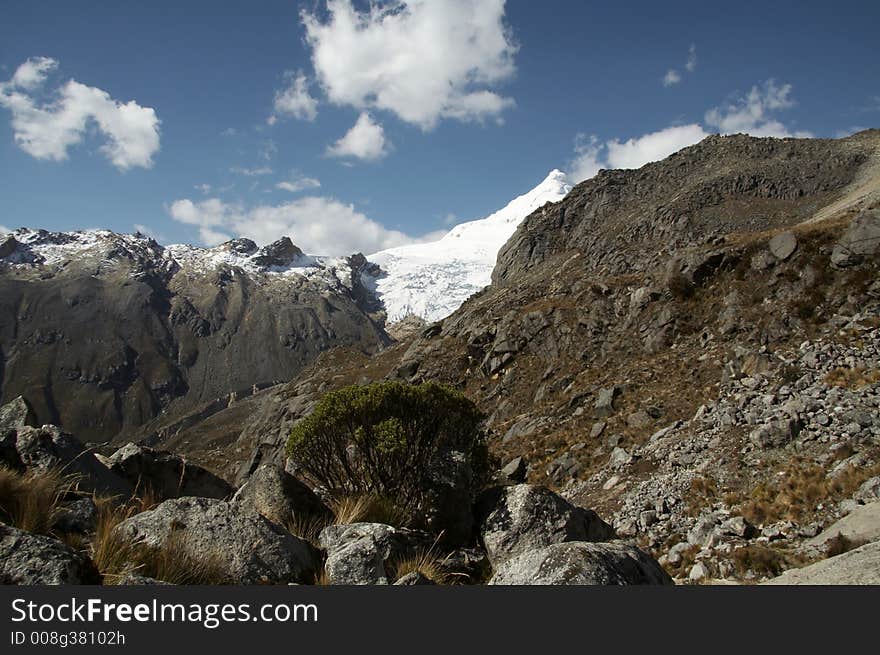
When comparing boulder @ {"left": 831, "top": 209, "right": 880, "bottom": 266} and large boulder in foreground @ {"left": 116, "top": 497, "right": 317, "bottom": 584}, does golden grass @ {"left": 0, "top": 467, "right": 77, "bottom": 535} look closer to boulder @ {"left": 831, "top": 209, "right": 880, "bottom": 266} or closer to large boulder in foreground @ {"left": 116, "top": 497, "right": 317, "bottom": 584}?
large boulder in foreground @ {"left": 116, "top": 497, "right": 317, "bottom": 584}

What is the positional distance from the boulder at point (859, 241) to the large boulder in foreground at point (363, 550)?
3007cm

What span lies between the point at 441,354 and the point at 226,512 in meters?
47.4

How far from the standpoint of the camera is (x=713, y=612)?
17.4ft

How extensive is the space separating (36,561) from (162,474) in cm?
939

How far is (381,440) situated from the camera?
465 inches

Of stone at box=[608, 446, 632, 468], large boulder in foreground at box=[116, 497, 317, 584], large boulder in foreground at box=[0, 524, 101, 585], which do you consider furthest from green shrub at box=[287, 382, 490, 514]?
stone at box=[608, 446, 632, 468]

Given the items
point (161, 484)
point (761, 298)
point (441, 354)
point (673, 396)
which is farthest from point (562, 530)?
point (441, 354)

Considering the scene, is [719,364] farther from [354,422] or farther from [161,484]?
[161,484]

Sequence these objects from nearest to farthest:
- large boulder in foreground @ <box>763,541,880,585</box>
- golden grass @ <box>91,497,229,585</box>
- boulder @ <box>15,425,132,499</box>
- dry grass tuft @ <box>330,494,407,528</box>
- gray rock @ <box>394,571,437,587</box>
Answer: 1. golden grass @ <box>91,497,229,585</box>
2. gray rock @ <box>394,571,437,587</box>
3. large boulder in foreground @ <box>763,541,880,585</box>
4. boulder @ <box>15,425,132,499</box>
5. dry grass tuft @ <box>330,494,407,528</box>

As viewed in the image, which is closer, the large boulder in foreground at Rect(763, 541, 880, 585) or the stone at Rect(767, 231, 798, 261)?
the large boulder in foreground at Rect(763, 541, 880, 585)

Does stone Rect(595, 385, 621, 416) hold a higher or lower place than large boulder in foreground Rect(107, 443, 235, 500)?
higher

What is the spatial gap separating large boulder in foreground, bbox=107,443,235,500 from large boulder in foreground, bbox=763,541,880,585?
13388 millimetres

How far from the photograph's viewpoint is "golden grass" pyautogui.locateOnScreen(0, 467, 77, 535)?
6.49 meters

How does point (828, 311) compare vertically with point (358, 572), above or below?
above
